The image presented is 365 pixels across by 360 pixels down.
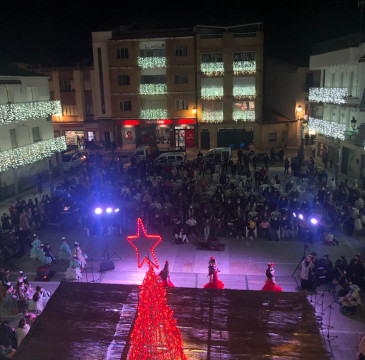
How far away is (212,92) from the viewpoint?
133 feet

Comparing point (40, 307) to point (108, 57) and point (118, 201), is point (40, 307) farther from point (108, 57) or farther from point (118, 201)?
point (108, 57)

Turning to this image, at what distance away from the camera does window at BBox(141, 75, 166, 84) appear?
134 feet

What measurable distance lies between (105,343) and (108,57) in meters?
35.6

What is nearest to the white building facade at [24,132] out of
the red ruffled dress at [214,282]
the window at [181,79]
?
the window at [181,79]

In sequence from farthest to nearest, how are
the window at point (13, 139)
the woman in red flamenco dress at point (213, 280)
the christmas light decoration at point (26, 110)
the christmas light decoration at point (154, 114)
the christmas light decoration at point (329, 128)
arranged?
1. the christmas light decoration at point (154, 114)
2. the christmas light decoration at point (329, 128)
3. the window at point (13, 139)
4. the christmas light decoration at point (26, 110)
5. the woman in red flamenco dress at point (213, 280)

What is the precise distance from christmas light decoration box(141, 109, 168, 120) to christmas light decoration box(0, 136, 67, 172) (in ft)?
37.5

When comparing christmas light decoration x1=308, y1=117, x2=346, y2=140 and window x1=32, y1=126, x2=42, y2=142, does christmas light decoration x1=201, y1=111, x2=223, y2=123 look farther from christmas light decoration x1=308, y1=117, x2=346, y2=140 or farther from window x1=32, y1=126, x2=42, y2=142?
window x1=32, y1=126, x2=42, y2=142

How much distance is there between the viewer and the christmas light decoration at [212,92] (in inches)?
1594

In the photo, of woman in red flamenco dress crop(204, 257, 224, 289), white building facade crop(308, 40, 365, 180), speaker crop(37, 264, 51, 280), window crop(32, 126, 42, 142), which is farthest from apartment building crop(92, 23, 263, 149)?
woman in red flamenco dress crop(204, 257, 224, 289)

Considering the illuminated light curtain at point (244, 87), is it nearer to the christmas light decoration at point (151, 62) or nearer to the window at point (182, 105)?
the window at point (182, 105)

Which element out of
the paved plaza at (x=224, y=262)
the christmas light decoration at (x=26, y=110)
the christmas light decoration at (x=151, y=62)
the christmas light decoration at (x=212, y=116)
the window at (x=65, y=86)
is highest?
the christmas light decoration at (x=151, y=62)

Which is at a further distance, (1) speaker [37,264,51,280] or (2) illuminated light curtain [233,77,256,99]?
(2) illuminated light curtain [233,77,256,99]

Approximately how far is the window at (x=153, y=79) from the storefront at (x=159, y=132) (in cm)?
392

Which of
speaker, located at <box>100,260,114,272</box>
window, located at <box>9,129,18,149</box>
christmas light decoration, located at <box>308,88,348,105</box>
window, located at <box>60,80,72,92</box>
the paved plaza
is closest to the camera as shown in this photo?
the paved plaza
